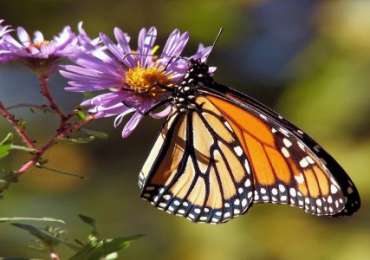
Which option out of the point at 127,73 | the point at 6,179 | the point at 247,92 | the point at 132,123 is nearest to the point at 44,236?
the point at 6,179

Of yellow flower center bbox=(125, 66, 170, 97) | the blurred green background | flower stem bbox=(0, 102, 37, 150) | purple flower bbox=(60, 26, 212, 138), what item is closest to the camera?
flower stem bbox=(0, 102, 37, 150)

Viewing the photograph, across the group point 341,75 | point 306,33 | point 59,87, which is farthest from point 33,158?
point 306,33

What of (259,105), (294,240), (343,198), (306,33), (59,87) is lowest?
(343,198)

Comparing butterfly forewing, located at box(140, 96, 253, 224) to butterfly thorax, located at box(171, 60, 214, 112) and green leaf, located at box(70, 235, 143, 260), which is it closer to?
butterfly thorax, located at box(171, 60, 214, 112)

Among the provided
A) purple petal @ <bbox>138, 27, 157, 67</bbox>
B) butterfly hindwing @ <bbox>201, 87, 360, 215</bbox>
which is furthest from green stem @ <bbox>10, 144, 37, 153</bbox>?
butterfly hindwing @ <bbox>201, 87, 360, 215</bbox>

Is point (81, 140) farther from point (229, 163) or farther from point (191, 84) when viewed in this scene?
point (229, 163)

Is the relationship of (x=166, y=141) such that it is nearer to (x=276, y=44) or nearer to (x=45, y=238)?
(x=45, y=238)

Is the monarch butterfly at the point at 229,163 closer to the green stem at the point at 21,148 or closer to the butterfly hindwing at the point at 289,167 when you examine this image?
the butterfly hindwing at the point at 289,167

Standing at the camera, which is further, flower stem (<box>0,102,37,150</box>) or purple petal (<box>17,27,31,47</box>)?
purple petal (<box>17,27,31,47</box>)
